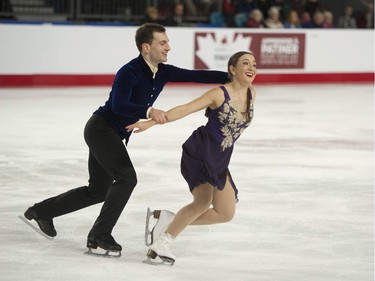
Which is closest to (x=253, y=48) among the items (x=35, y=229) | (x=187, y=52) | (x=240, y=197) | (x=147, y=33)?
(x=187, y=52)

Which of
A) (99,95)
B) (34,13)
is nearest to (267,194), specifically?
(99,95)

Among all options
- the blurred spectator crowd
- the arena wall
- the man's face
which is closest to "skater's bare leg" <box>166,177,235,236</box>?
the man's face

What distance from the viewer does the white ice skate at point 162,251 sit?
5.04m

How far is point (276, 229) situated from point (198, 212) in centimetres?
120

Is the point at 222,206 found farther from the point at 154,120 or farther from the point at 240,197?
the point at 240,197

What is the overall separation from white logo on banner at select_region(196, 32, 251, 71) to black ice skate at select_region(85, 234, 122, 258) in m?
12.4

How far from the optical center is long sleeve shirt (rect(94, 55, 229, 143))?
16.2 feet

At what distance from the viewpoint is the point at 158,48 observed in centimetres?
515

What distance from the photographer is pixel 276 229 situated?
6082 mm

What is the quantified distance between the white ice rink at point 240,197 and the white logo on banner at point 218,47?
14.0 ft

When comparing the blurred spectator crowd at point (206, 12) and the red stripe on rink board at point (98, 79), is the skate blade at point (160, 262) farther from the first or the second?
the blurred spectator crowd at point (206, 12)

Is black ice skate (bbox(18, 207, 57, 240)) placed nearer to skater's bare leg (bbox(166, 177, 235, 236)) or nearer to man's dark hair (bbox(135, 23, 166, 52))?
skater's bare leg (bbox(166, 177, 235, 236))

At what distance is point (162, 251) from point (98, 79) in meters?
11.8

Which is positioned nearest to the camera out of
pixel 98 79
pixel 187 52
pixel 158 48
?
pixel 158 48
